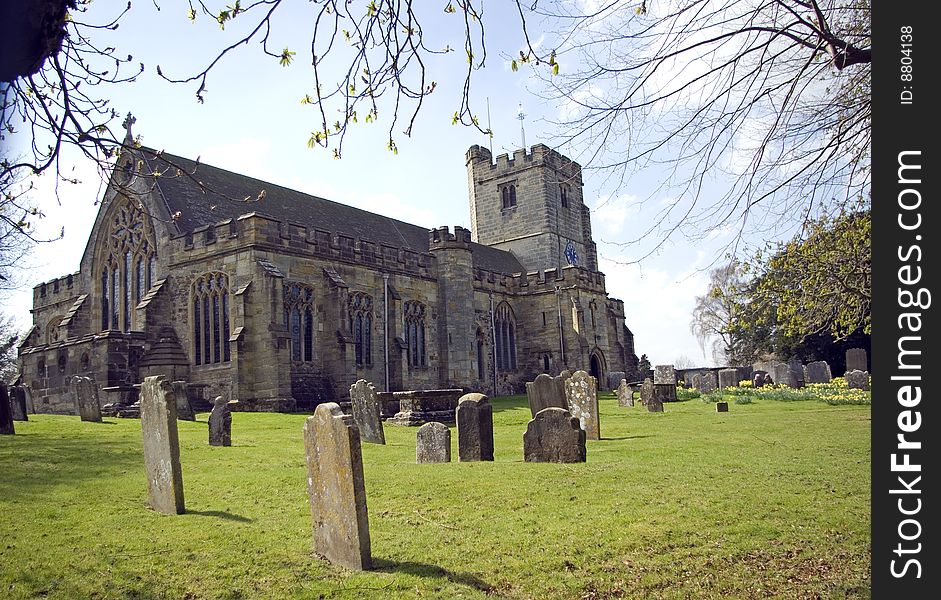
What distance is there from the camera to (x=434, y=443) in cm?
1029

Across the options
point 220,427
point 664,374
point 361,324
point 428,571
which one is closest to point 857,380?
point 664,374

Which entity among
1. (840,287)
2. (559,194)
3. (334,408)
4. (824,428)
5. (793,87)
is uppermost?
(559,194)

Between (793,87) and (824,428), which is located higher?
(793,87)

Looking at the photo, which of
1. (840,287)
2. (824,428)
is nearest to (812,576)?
(840,287)

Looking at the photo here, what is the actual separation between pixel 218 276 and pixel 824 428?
17521mm

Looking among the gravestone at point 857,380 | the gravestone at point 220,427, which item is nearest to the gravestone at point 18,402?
the gravestone at point 220,427

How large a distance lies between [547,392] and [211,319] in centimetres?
1319

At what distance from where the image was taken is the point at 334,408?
234 inches

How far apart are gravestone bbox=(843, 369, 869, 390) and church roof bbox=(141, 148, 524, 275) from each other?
1677 centimetres

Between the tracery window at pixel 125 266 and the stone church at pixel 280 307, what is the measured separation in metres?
0.06

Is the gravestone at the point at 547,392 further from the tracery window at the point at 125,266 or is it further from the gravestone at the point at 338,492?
the tracery window at the point at 125,266

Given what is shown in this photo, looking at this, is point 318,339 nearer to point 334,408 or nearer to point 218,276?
point 218,276
